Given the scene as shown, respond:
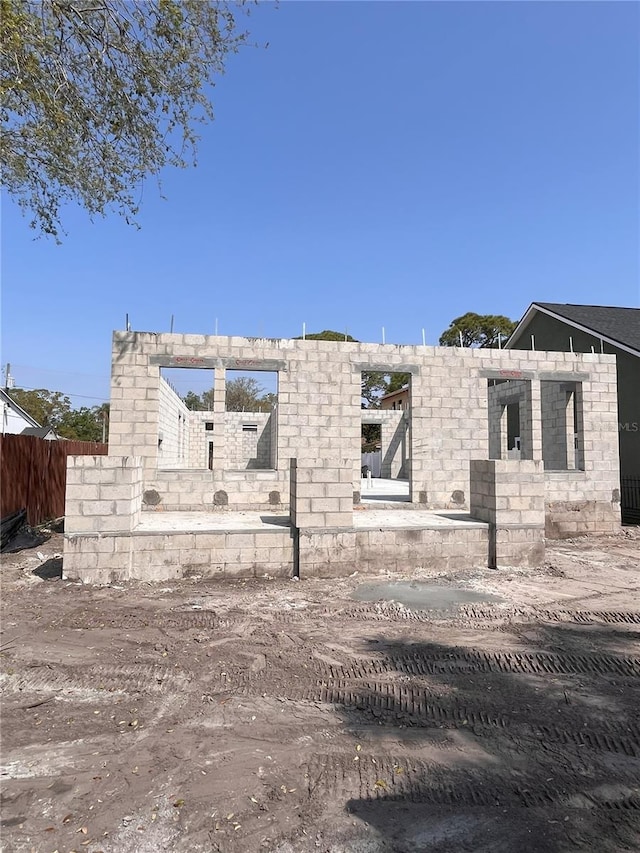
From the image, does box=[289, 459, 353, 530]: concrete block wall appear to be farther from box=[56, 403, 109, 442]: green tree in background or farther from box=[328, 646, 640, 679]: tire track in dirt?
box=[56, 403, 109, 442]: green tree in background

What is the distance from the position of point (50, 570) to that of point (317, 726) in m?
5.42

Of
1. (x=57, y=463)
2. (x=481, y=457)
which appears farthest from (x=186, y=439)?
(x=481, y=457)

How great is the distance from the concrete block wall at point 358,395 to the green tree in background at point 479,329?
23.9 meters

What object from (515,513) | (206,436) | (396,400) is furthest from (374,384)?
(515,513)

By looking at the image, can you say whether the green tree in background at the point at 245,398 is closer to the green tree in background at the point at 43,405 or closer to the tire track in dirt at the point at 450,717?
the green tree in background at the point at 43,405

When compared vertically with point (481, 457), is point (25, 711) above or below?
below

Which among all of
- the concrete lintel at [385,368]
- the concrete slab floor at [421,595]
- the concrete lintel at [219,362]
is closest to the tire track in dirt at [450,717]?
the concrete slab floor at [421,595]

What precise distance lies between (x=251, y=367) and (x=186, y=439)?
12.5m

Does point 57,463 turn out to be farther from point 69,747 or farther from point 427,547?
point 69,747

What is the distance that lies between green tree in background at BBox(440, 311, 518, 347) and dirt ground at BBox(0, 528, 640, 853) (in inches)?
1264

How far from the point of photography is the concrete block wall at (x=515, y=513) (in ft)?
24.8

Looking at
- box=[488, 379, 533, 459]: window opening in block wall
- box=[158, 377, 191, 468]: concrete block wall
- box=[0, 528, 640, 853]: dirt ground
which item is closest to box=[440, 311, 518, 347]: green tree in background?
box=[488, 379, 533, 459]: window opening in block wall

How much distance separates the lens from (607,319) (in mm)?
16891

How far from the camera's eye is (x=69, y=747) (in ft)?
9.30
